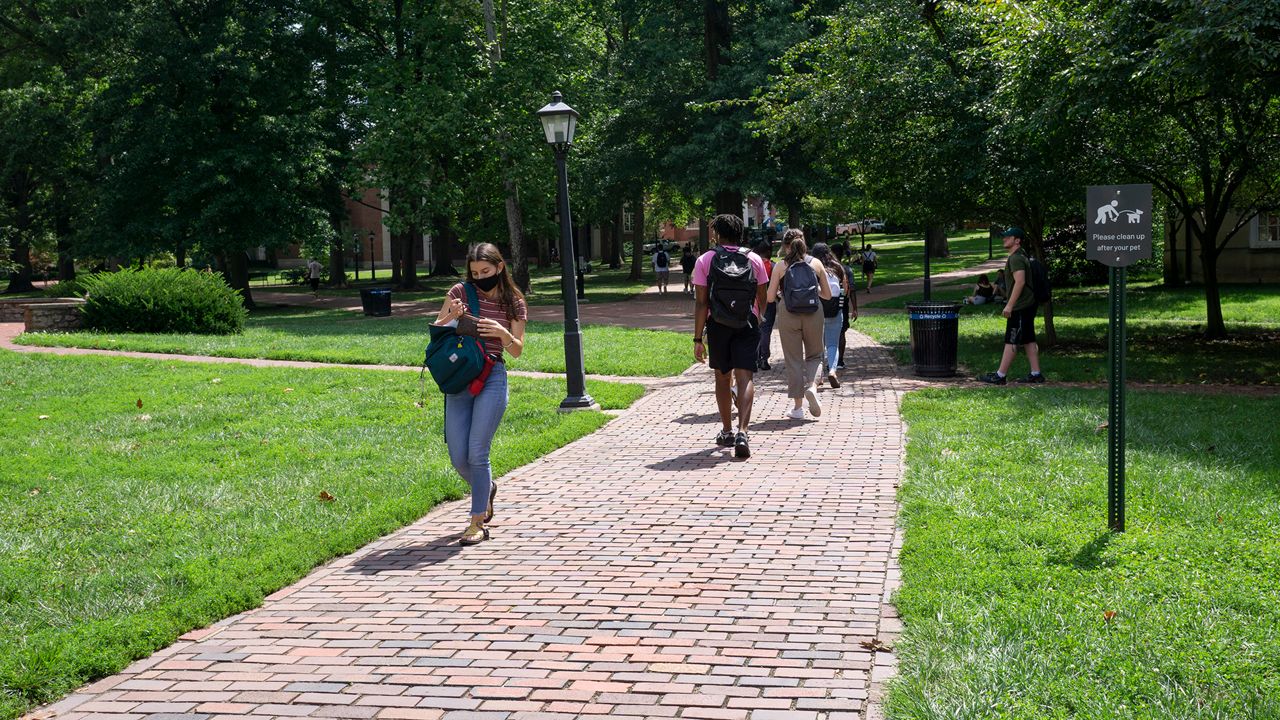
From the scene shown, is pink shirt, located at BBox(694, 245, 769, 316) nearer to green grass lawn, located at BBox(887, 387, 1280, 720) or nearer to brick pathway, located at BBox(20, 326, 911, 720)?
brick pathway, located at BBox(20, 326, 911, 720)

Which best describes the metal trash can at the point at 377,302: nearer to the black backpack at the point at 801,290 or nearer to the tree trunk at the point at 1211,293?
the tree trunk at the point at 1211,293

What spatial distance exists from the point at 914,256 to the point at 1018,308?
3745cm

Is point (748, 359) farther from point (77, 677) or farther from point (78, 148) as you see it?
point (78, 148)

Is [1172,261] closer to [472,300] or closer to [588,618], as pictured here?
[472,300]

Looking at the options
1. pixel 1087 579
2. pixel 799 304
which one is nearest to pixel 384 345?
pixel 799 304

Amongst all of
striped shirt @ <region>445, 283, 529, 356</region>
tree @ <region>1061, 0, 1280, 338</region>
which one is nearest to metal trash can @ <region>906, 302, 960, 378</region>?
tree @ <region>1061, 0, 1280, 338</region>

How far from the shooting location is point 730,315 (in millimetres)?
8703

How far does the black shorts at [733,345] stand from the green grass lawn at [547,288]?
24.6m

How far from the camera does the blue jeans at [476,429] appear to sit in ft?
21.7

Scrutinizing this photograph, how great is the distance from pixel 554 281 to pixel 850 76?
32569 mm

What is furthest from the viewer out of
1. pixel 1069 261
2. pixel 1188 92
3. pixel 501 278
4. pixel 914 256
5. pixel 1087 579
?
pixel 914 256

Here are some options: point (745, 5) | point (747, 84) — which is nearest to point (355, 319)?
point (747, 84)

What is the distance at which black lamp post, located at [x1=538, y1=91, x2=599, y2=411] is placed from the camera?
1172 centimetres

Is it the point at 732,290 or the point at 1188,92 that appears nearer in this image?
the point at 732,290
